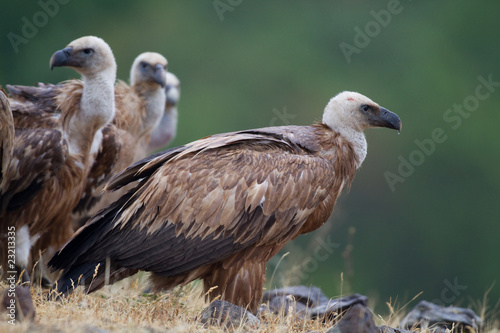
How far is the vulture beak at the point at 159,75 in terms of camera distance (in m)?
9.05

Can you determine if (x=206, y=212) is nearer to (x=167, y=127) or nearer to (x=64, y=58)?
(x=64, y=58)

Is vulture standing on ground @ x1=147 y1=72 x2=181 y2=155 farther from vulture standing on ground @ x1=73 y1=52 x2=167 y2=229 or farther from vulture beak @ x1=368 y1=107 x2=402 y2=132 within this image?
vulture beak @ x1=368 y1=107 x2=402 y2=132

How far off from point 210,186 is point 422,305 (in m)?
2.17

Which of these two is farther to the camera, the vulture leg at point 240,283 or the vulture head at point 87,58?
the vulture head at point 87,58

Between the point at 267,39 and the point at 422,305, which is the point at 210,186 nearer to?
the point at 422,305

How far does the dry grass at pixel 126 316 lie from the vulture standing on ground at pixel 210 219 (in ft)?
0.63

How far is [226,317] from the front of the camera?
16.5ft

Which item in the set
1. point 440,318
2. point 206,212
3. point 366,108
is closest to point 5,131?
point 206,212

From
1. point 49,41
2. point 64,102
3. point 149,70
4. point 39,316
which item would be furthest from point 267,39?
point 39,316

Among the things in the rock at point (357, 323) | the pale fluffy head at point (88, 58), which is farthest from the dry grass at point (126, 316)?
the pale fluffy head at point (88, 58)

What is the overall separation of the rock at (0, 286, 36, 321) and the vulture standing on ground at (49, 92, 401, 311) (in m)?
0.88

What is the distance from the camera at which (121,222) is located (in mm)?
5758

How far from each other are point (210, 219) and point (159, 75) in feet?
12.4

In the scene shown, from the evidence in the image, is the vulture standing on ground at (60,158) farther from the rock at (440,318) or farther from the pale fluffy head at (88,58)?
the rock at (440,318)
